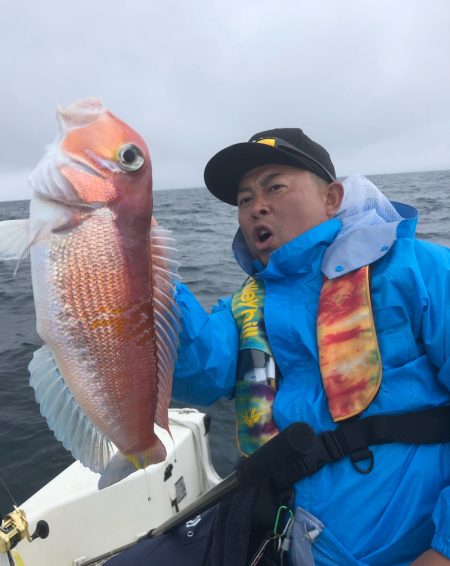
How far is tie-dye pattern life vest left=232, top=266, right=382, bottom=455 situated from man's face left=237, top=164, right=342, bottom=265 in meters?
0.36

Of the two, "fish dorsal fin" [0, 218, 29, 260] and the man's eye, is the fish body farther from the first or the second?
the man's eye

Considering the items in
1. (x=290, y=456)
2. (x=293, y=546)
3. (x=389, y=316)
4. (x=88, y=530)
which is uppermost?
(x=389, y=316)

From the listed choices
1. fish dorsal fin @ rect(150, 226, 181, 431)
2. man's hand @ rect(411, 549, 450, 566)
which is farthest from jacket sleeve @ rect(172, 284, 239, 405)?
man's hand @ rect(411, 549, 450, 566)

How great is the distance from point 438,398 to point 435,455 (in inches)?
9.5

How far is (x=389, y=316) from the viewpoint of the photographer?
2061mm

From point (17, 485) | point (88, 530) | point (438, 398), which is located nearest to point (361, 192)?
point (438, 398)

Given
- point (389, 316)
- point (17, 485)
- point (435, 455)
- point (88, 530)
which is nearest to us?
point (435, 455)

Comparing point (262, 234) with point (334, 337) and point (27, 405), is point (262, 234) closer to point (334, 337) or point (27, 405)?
point (334, 337)

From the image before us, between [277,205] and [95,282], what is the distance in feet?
4.42

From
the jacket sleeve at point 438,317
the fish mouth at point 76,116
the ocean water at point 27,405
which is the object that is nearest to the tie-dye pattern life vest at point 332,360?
the jacket sleeve at point 438,317

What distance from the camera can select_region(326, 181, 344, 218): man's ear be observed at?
8.70 feet

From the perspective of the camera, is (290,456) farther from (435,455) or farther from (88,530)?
(88,530)

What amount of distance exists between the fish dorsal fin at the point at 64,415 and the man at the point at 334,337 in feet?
1.89

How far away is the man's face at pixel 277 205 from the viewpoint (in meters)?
2.44
